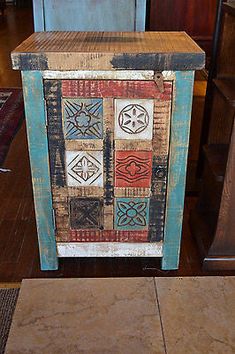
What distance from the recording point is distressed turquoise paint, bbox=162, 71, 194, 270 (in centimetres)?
118

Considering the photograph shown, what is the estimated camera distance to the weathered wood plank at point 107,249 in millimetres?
1409

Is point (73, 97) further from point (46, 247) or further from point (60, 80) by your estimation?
point (46, 247)

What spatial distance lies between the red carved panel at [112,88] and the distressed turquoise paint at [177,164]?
1.7 inches

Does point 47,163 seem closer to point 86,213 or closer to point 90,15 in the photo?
point 86,213

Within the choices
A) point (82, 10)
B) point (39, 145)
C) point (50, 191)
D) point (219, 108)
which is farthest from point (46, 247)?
point (82, 10)

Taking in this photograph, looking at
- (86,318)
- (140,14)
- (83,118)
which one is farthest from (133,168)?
(140,14)

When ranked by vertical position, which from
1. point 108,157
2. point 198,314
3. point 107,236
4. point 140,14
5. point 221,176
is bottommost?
point 198,314

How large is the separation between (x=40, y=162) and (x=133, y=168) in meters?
0.27

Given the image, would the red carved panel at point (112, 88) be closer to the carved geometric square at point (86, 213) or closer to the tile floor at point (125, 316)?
the carved geometric square at point (86, 213)

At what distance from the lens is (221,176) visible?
1376 millimetres

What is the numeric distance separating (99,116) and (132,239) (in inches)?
17.0

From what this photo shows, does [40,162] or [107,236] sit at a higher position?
[40,162]

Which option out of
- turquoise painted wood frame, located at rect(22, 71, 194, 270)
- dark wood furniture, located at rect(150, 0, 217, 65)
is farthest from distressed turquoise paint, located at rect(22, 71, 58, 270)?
dark wood furniture, located at rect(150, 0, 217, 65)

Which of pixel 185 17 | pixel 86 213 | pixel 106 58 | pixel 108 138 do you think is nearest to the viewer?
pixel 106 58
